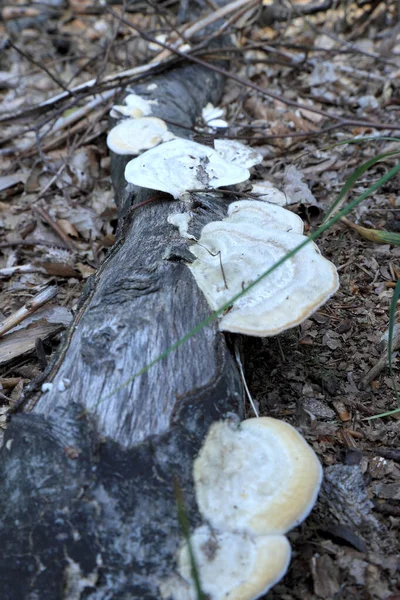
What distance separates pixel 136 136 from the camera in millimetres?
3959

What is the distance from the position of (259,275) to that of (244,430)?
760mm

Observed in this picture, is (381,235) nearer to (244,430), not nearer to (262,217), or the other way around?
(262,217)

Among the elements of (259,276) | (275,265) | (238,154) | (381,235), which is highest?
(275,265)

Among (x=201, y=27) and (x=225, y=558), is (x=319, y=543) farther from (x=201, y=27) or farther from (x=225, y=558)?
(x=201, y=27)

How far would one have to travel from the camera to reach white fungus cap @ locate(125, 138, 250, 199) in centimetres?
318

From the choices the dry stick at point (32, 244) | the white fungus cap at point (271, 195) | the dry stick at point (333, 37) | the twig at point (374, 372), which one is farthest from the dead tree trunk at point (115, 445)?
the dry stick at point (333, 37)

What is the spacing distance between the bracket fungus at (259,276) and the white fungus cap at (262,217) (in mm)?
53

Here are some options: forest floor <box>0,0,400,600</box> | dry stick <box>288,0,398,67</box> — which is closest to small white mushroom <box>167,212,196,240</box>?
forest floor <box>0,0,400,600</box>

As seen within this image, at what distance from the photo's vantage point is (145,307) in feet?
7.87

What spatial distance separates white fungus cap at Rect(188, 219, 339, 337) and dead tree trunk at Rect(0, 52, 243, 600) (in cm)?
12

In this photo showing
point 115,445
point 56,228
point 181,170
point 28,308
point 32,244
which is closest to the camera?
point 115,445

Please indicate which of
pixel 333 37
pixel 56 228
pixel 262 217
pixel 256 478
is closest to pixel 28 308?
pixel 56 228

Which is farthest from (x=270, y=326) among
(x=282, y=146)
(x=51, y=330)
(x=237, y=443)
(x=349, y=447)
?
(x=282, y=146)

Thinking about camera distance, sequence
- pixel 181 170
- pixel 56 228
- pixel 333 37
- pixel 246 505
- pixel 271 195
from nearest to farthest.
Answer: pixel 246 505
pixel 181 170
pixel 271 195
pixel 56 228
pixel 333 37
